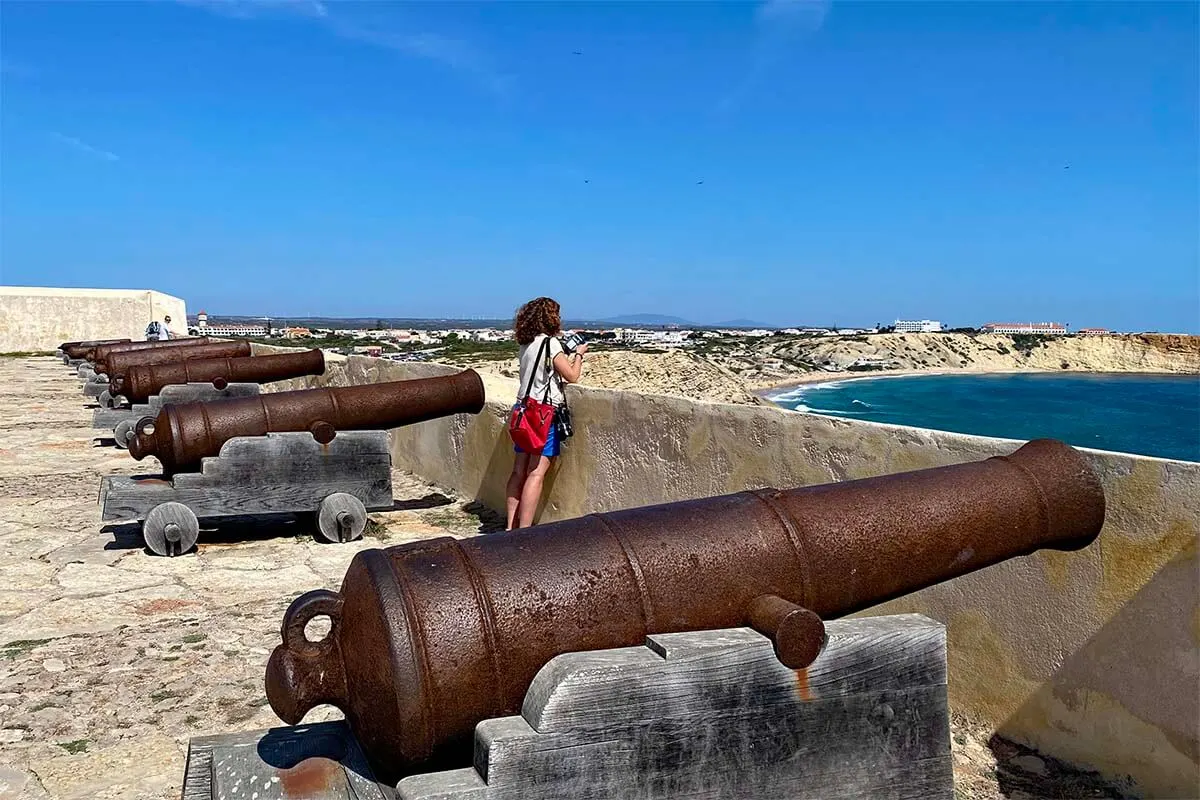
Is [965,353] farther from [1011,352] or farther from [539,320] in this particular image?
[539,320]

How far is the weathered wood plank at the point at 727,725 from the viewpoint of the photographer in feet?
5.79

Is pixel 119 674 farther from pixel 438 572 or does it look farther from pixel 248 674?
pixel 438 572

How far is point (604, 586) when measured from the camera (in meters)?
1.98

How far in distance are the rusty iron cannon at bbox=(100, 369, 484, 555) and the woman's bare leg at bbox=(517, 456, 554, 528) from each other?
110cm

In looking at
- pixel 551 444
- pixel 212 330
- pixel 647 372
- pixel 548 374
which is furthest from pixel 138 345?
pixel 212 330

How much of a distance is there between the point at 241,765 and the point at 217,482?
3732 millimetres

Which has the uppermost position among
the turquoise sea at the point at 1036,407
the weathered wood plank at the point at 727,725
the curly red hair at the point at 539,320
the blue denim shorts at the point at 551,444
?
the curly red hair at the point at 539,320


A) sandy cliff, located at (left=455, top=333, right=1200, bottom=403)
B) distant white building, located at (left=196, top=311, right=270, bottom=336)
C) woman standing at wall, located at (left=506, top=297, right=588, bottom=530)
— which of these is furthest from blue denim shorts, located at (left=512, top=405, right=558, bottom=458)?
sandy cliff, located at (left=455, top=333, right=1200, bottom=403)

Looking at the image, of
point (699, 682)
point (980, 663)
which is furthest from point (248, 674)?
point (980, 663)

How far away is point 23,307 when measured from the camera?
87.9 feet

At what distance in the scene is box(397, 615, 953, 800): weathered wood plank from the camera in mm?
1766

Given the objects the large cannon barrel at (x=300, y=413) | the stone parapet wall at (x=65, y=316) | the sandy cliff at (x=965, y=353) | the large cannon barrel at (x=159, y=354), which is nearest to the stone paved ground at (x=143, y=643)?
the large cannon barrel at (x=300, y=413)

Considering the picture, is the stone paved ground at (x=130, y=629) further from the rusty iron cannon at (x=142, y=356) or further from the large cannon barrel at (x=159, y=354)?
the large cannon barrel at (x=159, y=354)

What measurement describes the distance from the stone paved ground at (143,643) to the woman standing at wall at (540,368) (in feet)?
2.92
